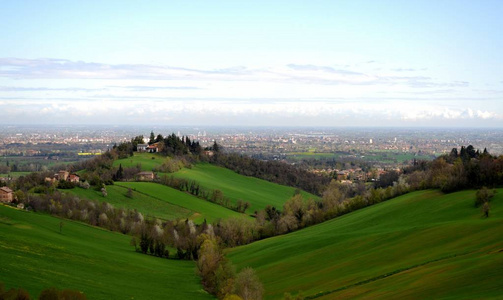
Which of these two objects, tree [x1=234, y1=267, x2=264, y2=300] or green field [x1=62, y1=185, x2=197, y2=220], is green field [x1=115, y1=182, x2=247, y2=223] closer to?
green field [x1=62, y1=185, x2=197, y2=220]

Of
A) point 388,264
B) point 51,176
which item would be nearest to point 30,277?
point 388,264

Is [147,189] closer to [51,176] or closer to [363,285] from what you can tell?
[51,176]

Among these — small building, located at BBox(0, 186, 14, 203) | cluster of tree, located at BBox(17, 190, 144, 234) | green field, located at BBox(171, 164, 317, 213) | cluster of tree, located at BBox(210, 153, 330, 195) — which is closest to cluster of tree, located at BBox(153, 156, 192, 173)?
green field, located at BBox(171, 164, 317, 213)

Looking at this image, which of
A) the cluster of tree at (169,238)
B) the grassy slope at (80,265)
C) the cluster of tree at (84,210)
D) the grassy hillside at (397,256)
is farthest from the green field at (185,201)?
the grassy slope at (80,265)

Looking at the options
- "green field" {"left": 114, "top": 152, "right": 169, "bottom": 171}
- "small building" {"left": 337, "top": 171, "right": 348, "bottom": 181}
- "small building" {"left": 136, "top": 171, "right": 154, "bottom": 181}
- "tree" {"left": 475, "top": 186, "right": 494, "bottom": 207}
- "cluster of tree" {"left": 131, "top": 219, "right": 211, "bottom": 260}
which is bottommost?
"cluster of tree" {"left": 131, "top": 219, "right": 211, "bottom": 260}

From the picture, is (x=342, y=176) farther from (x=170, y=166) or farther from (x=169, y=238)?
(x=169, y=238)

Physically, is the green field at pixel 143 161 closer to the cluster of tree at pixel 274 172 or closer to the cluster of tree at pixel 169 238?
the cluster of tree at pixel 274 172

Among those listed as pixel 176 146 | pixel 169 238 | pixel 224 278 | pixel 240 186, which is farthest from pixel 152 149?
pixel 224 278
